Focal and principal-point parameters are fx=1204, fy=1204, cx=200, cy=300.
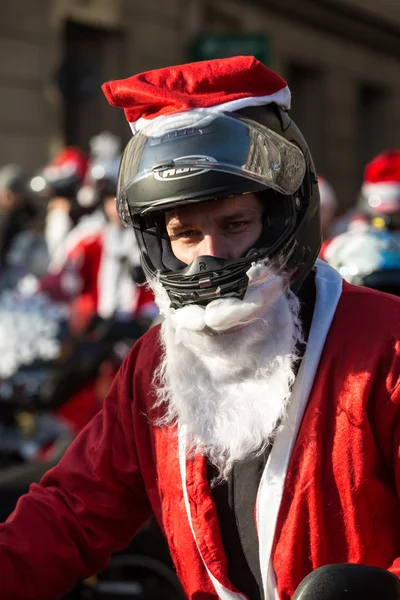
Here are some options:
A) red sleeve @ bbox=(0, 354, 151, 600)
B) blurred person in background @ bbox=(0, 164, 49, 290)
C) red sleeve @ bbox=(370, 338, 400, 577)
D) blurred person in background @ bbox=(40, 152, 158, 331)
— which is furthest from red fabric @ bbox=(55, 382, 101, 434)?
red sleeve @ bbox=(370, 338, 400, 577)

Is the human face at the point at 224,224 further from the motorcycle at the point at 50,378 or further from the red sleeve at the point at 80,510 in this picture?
the motorcycle at the point at 50,378

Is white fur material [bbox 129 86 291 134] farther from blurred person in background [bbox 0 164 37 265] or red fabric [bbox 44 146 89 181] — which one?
red fabric [bbox 44 146 89 181]

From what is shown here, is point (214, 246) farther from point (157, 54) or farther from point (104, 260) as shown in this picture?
point (157, 54)

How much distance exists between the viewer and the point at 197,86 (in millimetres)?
2648

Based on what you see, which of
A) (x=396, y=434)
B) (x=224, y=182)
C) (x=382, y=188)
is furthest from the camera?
(x=382, y=188)

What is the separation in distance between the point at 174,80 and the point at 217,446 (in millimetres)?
815

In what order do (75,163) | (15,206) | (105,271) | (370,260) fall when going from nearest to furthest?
(370,260) → (105,271) → (15,206) → (75,163)

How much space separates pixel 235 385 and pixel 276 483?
0.25 metres

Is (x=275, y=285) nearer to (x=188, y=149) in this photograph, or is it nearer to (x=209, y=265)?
(x=209, y=265)

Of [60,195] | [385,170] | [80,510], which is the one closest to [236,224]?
[80,510]

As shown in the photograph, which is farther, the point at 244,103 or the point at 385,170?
the point at 385,170

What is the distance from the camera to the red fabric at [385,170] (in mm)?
7523

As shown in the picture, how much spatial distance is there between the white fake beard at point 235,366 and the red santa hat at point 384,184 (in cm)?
452

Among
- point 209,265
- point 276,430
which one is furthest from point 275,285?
point 276,430
